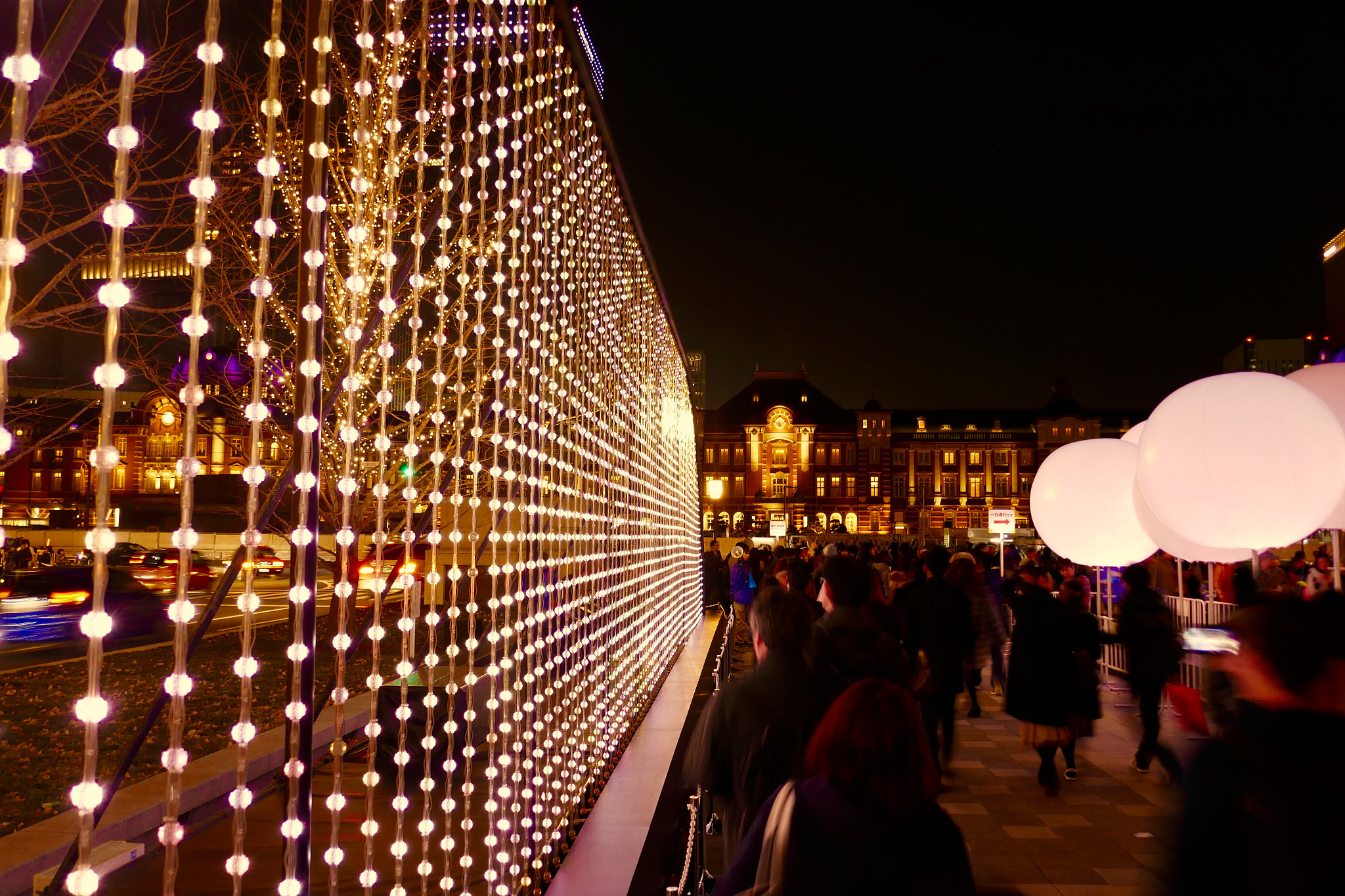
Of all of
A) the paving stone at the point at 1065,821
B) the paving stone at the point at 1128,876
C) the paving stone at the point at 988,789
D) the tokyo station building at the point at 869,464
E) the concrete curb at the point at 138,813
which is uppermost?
the tokyo station building at the point at 869,464

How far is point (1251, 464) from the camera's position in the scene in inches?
210

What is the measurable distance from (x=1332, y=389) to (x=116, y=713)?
10.0 metres

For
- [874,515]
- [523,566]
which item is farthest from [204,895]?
[874,515]

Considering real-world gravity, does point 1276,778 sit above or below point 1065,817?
above

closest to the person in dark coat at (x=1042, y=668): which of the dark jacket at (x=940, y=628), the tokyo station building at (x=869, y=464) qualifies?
the dark jacket at (x=940, y=628)

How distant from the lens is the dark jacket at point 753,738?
3.02 m

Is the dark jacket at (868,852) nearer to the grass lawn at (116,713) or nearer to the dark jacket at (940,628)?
the grass lawn at (116,713)

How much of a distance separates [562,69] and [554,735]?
3.68 meters

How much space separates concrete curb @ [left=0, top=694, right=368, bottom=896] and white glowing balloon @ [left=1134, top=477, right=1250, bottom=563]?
6340 mm

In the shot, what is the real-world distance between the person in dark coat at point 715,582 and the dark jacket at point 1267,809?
67.6 ft

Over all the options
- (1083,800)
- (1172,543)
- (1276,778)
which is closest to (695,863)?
(1276,778)

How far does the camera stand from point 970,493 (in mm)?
77562

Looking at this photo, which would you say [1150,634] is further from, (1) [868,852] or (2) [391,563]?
(2) [391,563]

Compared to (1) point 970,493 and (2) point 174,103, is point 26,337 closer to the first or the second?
(2) point 174,103
